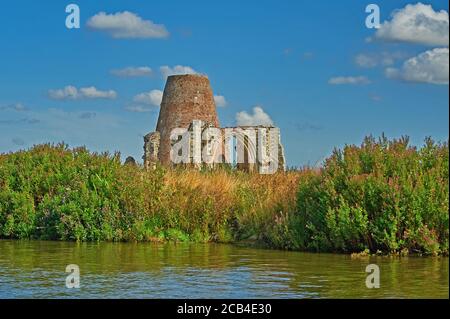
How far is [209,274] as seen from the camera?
11.9 metres

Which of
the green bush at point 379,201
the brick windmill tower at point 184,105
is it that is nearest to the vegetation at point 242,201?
the green bush at point 379,201

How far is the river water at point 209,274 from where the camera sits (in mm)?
10125

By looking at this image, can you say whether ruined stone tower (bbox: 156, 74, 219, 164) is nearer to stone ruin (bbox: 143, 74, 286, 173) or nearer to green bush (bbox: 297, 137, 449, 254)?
stone ruin (bbox: 143, 74, 286, 173)

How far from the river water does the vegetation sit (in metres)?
0.65

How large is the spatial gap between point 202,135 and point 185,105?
4396mm

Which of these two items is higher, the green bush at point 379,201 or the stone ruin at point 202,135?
the stone ruin at point 202,135

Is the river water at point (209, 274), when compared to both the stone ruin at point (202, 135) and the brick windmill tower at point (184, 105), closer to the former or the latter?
the stone ruin at point (202, 135)

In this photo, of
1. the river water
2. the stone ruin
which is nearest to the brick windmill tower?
the stone ruin

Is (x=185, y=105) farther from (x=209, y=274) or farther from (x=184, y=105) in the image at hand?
(x=209, y=274)

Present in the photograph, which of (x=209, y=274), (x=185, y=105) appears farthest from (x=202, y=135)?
(x=209, y=274)

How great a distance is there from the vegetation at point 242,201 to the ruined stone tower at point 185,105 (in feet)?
60.2

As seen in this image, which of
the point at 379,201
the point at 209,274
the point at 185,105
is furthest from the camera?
the point at 185,105
